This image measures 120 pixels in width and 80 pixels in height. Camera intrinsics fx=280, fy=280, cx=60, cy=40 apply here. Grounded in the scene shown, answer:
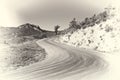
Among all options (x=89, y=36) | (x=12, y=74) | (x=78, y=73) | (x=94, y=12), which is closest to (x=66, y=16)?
(x=94, y=12)

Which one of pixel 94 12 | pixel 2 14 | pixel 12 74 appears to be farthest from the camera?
pixel 94 12

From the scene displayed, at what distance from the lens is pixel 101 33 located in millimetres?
31547

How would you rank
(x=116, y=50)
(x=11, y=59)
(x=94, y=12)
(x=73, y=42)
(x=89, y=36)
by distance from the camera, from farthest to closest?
(x=73, y=42)
(x=89, y=36)
(x=116, y=50)
(x=11, y=59)
(x=94, y=12)

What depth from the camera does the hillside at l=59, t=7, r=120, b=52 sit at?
2709cm

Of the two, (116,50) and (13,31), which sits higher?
(13,31)

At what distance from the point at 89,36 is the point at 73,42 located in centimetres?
457

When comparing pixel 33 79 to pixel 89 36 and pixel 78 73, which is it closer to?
pixel 78 73

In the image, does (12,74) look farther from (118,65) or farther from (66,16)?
(118,65)

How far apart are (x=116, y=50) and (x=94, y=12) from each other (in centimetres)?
1001

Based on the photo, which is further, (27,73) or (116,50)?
(116,50)

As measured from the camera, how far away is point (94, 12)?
1855 centimetres

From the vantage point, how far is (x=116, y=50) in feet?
Result: 90.4

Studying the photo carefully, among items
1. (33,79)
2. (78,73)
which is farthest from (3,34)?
(78,73)

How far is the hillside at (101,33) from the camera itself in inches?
1067
